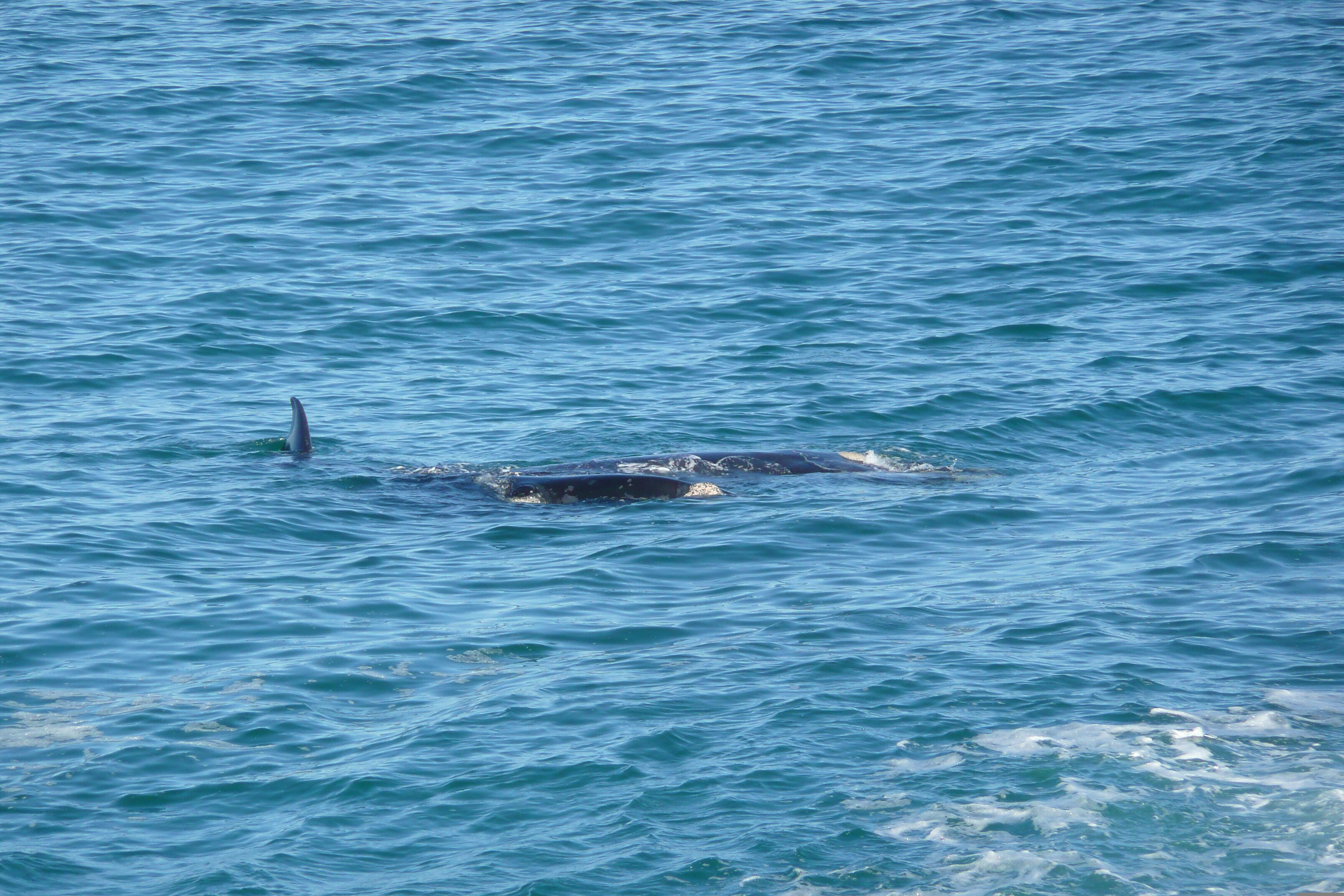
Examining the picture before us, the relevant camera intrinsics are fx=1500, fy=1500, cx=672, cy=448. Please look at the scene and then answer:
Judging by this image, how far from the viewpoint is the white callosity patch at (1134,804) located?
7547 mm

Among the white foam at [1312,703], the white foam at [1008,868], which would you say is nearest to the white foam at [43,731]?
the white foam at [1008,868]

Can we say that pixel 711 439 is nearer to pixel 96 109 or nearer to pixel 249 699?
pixel 249 699

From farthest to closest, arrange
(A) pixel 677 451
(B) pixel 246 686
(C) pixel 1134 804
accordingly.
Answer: (A) pixel 677 451
(B) pixel 246 686
(C) pixel 1134 804

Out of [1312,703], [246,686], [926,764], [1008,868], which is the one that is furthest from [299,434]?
[1312,703]

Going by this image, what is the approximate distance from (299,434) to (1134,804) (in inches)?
362

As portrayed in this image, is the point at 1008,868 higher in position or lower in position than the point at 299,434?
lower

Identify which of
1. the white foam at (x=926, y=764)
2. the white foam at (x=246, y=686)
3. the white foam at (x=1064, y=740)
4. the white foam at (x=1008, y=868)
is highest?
the white foam at (x=246, y=686)

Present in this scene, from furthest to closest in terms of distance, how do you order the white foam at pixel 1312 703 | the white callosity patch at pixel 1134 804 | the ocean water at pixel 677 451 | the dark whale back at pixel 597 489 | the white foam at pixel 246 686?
1. the dark whale back at pixel 597 489
2. the white foam at pixel 246 686
3. the white foam at pixel 1312 703
4. the ocean water at pixel 677 451
5. the white callosity patch at pixel 1134 804

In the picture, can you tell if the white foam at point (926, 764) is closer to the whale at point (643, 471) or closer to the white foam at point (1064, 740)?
the white foam at point (1064, 740)

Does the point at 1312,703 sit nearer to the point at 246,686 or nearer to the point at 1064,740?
the point at 1064,740

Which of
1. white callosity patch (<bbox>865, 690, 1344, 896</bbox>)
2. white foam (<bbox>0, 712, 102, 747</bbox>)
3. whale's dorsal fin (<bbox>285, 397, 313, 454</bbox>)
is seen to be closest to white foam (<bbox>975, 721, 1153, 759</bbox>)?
white callosity patch (<bbox>865, 690, 1344, 896</bbox>)

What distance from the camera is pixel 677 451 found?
593 inches

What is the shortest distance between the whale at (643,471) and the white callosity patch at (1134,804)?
18.3ft

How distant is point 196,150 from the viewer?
85.1 feet
